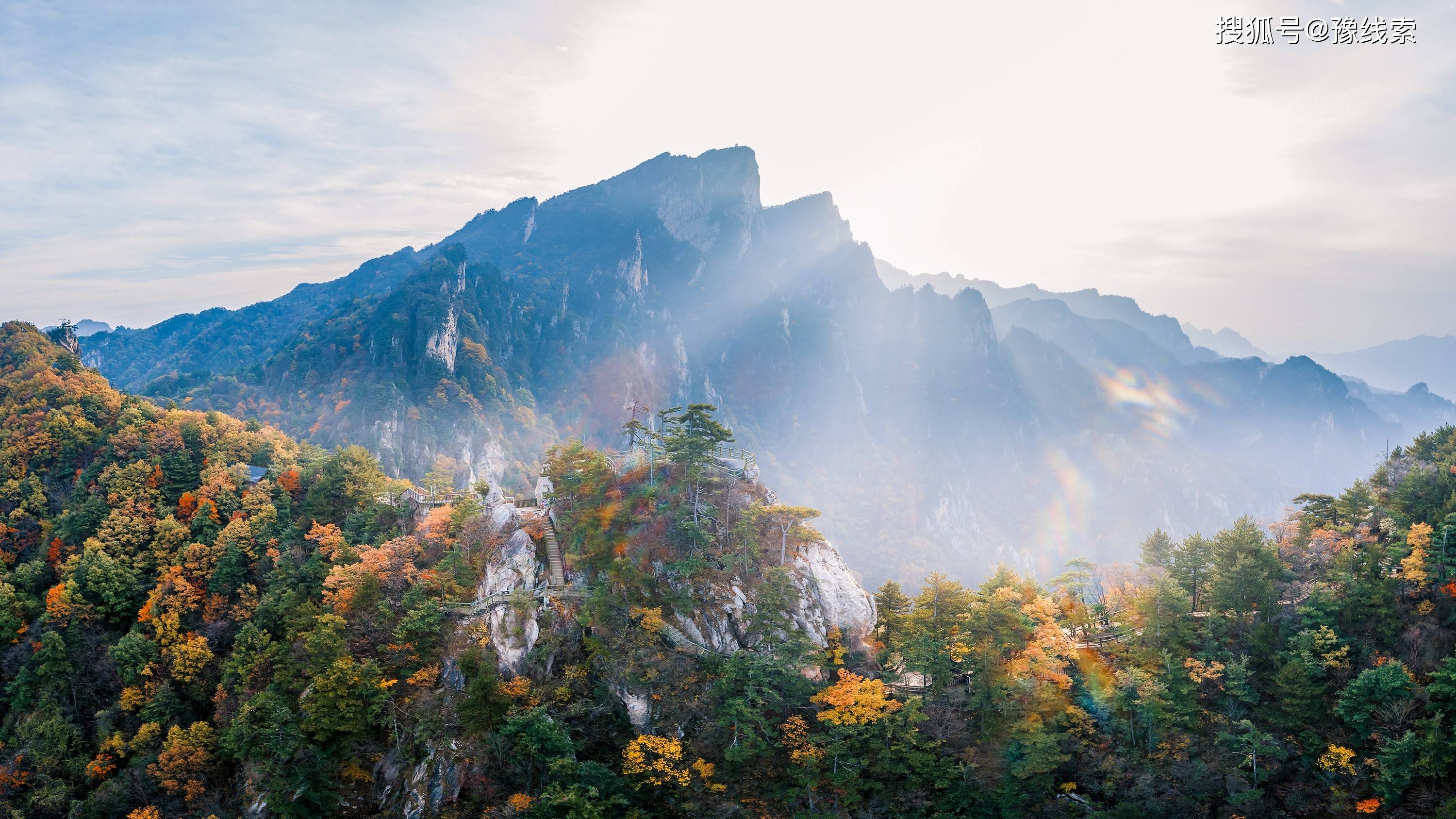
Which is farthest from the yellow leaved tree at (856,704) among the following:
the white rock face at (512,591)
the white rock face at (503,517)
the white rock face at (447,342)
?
the white rock face at (447,342)

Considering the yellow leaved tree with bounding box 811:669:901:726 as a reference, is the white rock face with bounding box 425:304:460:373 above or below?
above

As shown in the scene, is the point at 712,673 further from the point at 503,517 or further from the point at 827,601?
the point at 503,517

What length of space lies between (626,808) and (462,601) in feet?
54.1

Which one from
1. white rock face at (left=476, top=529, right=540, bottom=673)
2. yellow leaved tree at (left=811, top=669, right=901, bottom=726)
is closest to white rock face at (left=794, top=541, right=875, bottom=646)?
yellow leaved tree at (left=811, top=669, right=901, bottom=726)

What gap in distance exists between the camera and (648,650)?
39.0m

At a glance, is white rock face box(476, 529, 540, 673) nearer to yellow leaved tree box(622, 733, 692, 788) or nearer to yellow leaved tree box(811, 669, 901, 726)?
yellow leaved tree box(622, 733, 692, 788)

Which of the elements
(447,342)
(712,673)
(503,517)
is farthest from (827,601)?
(447,342)

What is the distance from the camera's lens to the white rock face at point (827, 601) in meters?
40.9

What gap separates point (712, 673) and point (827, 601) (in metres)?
8.71

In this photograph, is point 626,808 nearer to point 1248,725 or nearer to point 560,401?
point 1248,725

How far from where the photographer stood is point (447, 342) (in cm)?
16588

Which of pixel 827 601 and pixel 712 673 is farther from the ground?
pixel 827 601

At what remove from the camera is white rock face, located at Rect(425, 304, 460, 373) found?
16088 centimetres

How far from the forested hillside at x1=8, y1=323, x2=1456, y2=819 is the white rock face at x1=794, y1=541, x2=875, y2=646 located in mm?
212
